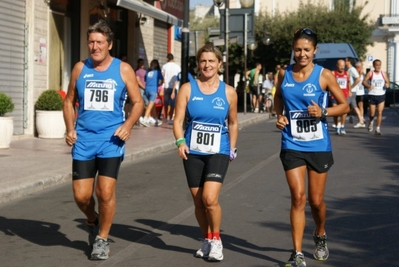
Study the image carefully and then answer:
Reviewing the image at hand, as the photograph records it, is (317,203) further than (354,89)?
No

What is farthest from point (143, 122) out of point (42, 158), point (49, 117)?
point (42, 158)

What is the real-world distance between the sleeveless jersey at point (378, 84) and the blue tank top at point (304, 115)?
14124 millimetres

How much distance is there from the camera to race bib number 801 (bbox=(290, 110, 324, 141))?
671cm

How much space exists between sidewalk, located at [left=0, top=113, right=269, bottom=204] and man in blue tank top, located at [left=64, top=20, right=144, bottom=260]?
352 centimetres

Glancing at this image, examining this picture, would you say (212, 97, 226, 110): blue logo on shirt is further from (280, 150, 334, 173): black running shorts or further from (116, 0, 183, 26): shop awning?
(116, 0, 183, 26): shop awning

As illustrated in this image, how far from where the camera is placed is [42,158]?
1436cm

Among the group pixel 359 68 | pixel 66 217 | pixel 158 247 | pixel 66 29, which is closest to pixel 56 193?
pixel 66 217

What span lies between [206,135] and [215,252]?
3.03ft

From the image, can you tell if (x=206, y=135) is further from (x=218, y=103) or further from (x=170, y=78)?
(x=170, y=78)

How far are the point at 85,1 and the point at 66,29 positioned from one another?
138cm

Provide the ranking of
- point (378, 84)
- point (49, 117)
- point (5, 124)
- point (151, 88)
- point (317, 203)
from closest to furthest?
1. point (317, 203)
2. point (5, 124)
3. point (49, 117)
4. point (378, 84)
5. point (151, 88)

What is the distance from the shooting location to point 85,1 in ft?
75.8

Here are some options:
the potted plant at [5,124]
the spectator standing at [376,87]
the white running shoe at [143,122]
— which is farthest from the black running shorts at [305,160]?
the white running shoe at [143,122]

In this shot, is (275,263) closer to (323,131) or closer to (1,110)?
(323,131)
